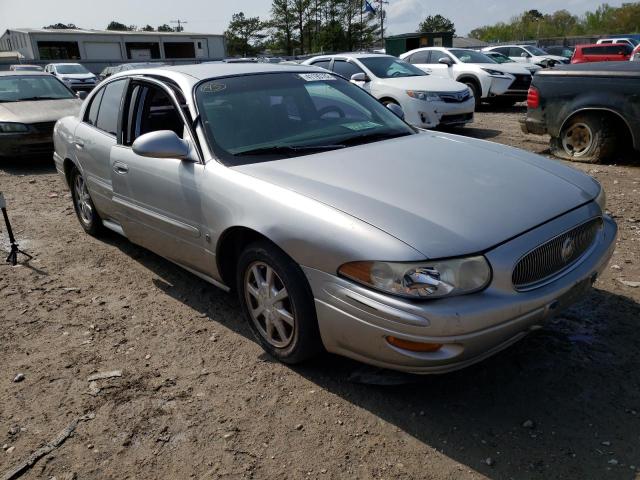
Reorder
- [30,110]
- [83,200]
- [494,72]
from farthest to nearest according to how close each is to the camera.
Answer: [494,72]
[30,110]
[83,200]

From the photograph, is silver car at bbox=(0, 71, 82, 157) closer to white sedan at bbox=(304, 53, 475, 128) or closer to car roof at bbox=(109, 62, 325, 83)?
white sedan at bbox=(304, 53, 475, 128)

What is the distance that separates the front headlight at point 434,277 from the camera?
228cm

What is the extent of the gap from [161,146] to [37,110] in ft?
22.4

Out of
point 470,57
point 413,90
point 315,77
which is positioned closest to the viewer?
point 315,77

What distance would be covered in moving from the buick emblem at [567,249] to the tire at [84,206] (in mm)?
3982

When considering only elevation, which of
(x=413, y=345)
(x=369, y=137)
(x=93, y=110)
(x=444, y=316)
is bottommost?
(x=413, y=345)

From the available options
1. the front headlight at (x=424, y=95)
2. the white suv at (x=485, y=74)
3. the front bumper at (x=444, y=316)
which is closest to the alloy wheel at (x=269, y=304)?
the front bumper at (x=444, y=316)

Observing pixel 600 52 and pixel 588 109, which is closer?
pixel 588 109

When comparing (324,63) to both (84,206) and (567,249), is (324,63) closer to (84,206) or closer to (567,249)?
(84,206)

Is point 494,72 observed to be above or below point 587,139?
above

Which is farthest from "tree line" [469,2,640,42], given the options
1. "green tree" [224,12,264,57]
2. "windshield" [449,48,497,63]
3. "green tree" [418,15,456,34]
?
"windshield" [449,48,497,63]

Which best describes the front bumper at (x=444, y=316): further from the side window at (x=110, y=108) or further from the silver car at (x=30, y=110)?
the silver car at (x=30, y=110)

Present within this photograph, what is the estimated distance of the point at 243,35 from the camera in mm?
71750

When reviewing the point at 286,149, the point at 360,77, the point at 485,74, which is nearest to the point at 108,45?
the point at 485,74
